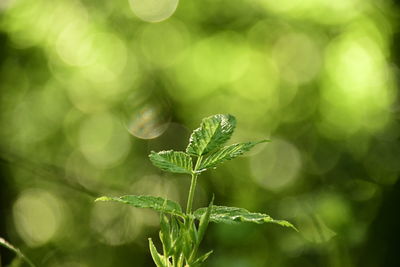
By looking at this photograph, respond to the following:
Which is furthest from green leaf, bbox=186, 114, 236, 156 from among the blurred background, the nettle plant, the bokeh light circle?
the bokeh light circle

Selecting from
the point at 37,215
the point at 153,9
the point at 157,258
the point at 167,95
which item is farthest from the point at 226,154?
the point at 37,215

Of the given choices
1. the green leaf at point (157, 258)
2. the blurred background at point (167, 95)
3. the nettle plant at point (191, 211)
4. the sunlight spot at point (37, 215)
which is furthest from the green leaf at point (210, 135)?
the sunlight spot at point (37, 215)

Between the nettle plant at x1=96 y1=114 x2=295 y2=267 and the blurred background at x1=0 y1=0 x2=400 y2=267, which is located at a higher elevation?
the nettle plant at x1=96 y1=114 x2=295 y2=267

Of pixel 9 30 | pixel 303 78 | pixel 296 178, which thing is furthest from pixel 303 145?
pixel 9 30

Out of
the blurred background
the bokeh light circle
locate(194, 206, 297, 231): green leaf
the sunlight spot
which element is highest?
locate(194, 206, 297, 231): green leaf

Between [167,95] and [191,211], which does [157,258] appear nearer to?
[191,211]

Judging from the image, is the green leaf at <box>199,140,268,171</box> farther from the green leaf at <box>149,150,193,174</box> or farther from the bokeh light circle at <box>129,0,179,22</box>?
the bokeh light circle at <box>129,0,179,22</box>

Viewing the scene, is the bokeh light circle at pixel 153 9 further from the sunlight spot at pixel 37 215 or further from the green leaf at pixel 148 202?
the green leaf at pixel 148 202
